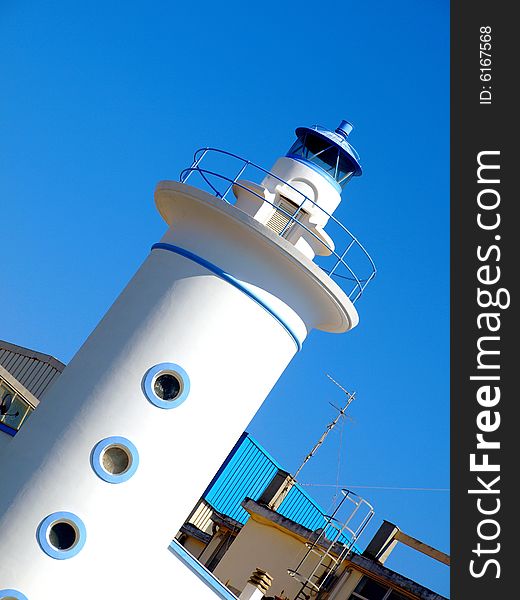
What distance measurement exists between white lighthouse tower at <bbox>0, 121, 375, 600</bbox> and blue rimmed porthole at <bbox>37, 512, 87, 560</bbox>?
1cm

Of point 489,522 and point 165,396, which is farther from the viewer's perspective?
point 165,396

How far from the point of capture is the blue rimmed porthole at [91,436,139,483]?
13992mm

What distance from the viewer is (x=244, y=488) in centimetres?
3172

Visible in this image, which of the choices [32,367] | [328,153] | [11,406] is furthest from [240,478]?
[328,153]

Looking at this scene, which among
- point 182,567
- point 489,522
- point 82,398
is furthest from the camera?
point 182,567

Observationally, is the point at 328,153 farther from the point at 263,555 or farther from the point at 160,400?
the point at 263,555

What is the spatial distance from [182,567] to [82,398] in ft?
10.6

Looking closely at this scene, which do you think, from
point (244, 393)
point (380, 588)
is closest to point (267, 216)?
point (244, 393)

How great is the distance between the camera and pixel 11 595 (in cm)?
1346

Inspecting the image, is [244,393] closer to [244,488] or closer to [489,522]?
[489,522]

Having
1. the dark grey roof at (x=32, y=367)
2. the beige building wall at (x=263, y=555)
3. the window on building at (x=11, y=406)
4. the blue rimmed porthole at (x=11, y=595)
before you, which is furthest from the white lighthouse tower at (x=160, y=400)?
the dark grey roof at (x=32, y=367)

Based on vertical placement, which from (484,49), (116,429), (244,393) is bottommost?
(116,429)

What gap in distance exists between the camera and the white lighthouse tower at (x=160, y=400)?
45.4 ft

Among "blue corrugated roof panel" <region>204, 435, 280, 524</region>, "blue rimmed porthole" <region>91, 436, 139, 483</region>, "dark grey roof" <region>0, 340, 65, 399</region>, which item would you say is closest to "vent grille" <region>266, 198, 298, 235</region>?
"blue rimmed porthole" <region>91, 436, 139, 483</region>
